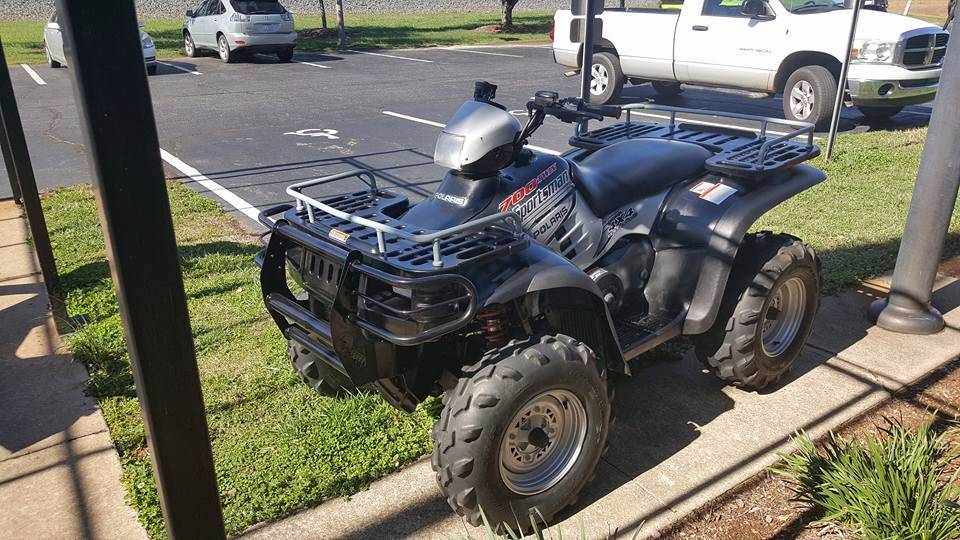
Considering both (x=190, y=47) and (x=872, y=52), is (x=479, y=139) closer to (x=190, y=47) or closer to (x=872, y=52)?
(x=872, y=52)

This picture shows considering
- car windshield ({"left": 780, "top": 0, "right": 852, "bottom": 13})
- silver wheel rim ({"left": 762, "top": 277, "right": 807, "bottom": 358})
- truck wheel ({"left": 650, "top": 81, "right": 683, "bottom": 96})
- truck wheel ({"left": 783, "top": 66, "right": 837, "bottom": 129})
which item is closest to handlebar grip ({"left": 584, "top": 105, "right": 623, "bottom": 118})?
silver wheel rim ({"left": 762, "top": 277, "right": 807, "bottom": 358})

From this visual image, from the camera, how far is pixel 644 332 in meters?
3.89

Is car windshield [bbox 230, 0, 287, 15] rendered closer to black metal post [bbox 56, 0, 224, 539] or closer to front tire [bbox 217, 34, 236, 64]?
front tire [bbox 217, 34, 236, 64]

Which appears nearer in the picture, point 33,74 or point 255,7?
point 33,74

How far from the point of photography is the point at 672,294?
13.3ft

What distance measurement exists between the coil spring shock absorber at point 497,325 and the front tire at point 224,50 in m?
17.9

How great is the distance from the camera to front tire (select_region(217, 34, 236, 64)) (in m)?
19.5

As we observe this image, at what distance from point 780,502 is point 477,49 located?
2171 cm

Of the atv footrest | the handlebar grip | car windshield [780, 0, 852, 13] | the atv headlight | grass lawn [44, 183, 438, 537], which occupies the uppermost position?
car windshield [780, 0, 852, 13]

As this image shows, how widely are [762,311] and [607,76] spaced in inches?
402

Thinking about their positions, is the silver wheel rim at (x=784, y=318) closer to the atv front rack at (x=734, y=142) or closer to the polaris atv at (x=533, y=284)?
the polaris atv at (x=533, y=284)

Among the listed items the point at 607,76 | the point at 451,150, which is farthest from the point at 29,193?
the point at 607,76

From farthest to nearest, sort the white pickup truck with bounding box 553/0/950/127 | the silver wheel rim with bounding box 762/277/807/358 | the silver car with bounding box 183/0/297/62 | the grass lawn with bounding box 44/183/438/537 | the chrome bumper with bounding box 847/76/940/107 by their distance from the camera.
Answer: the silver car with bounding box 183/0/297/62
the white pickup truck with bounding box 553/0/950/127
the chrome bumper with bounding box 847/76/940/107
the silver wheel rim with bounding box 762/277/807/358
the grass lawn with bounding box 44/183/438/537

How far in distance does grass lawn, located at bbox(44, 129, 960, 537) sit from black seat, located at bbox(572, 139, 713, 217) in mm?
1386
